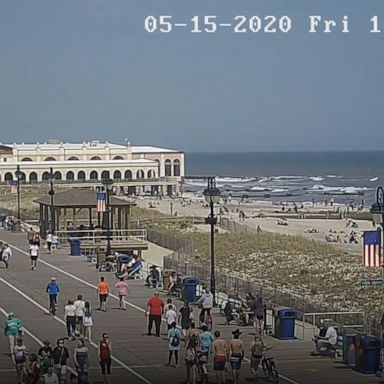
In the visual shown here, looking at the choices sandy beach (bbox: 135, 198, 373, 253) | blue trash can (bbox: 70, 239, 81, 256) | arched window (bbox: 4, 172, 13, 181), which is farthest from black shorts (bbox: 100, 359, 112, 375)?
arched window (bbox: 4, 172, 13, 181)

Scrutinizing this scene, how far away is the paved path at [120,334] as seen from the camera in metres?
15.2

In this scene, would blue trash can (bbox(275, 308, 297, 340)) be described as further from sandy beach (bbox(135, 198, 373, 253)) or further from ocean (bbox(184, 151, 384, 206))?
ocean (bbox(184, 151, 384, 206))

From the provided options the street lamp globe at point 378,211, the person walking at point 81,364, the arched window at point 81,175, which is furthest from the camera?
the arched window at point 81,175

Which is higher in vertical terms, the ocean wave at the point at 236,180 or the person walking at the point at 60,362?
the ocean wave at the point at 236,180

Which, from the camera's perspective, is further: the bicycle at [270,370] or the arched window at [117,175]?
the arched window at [117,175]

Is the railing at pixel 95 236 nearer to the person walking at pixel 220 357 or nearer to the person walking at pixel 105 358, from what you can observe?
the person walking at pixel 105 358

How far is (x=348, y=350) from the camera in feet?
52.3

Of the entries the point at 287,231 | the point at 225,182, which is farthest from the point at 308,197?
the point at 287,231

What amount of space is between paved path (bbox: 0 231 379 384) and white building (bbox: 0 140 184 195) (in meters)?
59.6

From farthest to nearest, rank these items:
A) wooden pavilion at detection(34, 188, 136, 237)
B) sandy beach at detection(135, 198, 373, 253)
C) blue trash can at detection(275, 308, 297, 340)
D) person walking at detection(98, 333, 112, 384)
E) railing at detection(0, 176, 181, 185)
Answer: railing at detection(0, 176, 181, 185), sandy beach at detection(135, 198, 373, 253), wooden pavilion at detection(34, 188, 136, 237), blue trash can at detection(275, 308, 297, 340), person walking at detection(98, 333, 112, 384)

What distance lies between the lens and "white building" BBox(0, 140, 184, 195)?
94.2 meters

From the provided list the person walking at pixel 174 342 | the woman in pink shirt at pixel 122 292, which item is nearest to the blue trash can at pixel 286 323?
→ the person walking at pixel 174 342

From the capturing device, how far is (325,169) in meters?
162

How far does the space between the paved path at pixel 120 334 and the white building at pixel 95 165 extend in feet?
195
